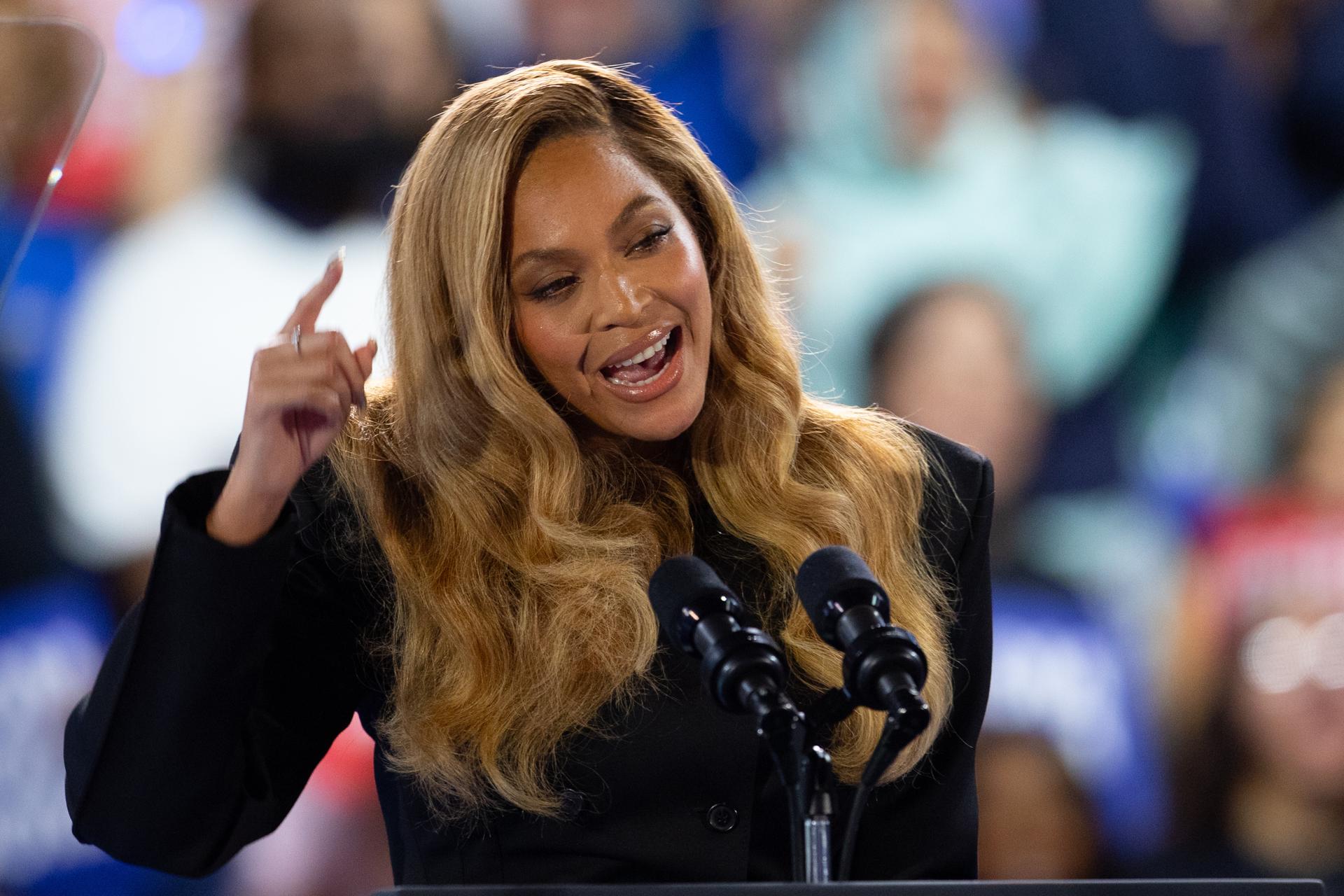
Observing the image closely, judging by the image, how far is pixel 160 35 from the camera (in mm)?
3498

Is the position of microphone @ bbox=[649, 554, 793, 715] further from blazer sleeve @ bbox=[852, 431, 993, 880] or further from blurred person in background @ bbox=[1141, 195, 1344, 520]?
blurred person in background @ bbox=[1141, 195, 1344, 520]

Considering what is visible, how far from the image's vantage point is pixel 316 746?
1737 millimetres

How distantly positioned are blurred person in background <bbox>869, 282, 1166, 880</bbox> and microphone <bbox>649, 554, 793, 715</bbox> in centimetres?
231

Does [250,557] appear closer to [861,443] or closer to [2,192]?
[2,192]

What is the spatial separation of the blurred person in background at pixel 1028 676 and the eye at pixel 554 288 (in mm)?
1668

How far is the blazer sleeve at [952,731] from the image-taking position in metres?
1.86

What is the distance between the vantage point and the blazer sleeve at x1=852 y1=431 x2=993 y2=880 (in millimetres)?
1864

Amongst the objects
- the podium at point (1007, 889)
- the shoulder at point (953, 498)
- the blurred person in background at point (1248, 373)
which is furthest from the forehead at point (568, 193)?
the blurred person in background at point (1248, 373)

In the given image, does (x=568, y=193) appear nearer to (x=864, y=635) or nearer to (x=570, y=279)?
(x=570, y=279)

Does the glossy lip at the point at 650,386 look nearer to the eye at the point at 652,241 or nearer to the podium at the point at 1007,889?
the eye at the point at 652,241

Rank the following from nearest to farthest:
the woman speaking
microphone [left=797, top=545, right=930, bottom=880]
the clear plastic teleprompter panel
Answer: microphone [left=797, top=545, right=930, bottom=880], the clear plastic teleprompter panel, the woman speaking

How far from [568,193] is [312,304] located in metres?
0.49

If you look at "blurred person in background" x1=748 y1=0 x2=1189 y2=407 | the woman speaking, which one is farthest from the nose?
"blurred person in background" x1=748 y1=0 x2=1189 y2=407

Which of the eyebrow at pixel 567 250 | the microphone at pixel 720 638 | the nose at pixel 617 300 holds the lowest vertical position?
the microphone at pixel 720 638
